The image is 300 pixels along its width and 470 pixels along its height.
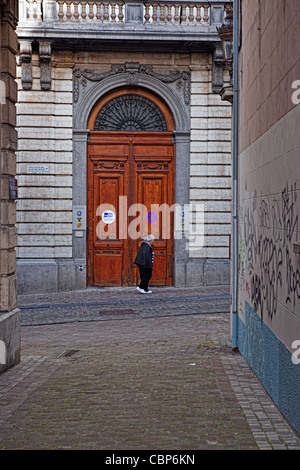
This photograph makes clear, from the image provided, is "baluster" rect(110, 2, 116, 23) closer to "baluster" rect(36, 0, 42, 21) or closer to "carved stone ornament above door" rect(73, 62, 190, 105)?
Answer: "carved stone ornament above door" rect(73, 62, 190, 105)

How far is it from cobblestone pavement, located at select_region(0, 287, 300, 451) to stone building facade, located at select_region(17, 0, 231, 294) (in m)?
4.17

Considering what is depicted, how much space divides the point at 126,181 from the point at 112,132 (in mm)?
1304

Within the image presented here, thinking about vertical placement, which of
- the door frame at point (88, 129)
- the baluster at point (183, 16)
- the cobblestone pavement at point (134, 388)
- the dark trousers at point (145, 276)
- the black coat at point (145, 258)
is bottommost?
the cobblestone pavement at point (134, 388)

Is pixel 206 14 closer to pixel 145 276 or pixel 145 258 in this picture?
pixel 145 258

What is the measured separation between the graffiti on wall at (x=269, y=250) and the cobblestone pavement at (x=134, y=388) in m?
1.09

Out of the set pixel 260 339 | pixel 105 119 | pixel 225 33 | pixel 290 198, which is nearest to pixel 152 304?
pixel 105 119

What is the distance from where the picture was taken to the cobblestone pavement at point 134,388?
22.0 feet

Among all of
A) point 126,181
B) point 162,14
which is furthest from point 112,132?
point 162,14

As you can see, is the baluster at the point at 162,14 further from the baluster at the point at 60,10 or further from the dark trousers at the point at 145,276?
the dark trousers at the point at 145,276

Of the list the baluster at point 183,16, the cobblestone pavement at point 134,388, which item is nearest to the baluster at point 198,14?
the baluster at point 183,16

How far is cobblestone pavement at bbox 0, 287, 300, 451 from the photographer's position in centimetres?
670

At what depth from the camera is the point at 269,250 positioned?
8.41 meters

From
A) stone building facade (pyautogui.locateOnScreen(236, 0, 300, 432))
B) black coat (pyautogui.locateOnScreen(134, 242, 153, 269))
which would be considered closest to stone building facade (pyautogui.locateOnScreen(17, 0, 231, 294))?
black coat (pyautogui.locateOnScreen(134, 242, 153, 269))

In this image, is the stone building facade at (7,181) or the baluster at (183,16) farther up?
the baluster at (183,16)
